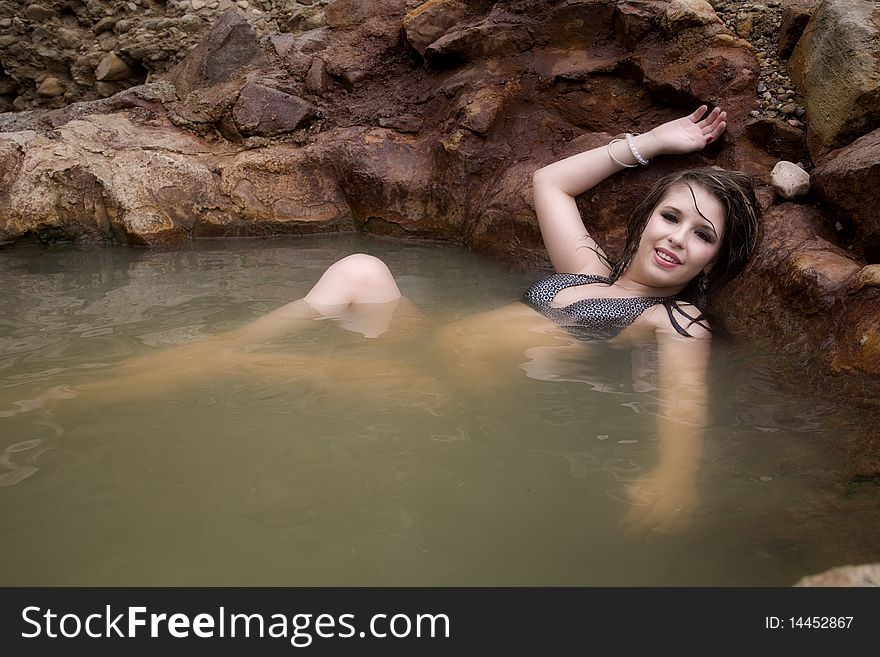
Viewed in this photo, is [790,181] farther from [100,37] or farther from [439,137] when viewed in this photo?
[100,37]

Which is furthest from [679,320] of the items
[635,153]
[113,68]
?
[113,68]

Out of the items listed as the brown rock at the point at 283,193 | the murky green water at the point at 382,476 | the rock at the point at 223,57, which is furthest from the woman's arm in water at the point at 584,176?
the rock at the point at 223,57

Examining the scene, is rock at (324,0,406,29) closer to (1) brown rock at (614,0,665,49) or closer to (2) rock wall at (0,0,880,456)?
(2) rock wall at (0,0,880,456)

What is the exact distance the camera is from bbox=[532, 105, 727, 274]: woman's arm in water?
3703 mm

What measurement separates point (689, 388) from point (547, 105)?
2.49 meters

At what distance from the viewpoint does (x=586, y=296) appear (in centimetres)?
336

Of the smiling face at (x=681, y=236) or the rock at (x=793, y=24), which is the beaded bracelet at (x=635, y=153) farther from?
the rock at (x=793, y=24)

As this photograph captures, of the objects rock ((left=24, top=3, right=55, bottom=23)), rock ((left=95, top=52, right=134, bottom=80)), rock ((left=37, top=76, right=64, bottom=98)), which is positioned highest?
rock ((left=24, top=3, right=55, bottom=23))

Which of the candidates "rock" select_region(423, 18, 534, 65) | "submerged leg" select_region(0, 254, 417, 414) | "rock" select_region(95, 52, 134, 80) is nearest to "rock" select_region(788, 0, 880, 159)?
"rock" select_region(423, 18, 534, 65)

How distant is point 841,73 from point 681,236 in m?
1.09

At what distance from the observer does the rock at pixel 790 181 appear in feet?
11.2
